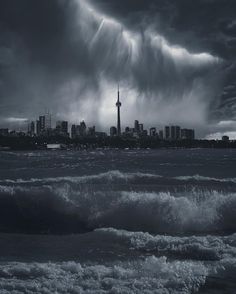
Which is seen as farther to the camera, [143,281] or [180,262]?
[180,262]

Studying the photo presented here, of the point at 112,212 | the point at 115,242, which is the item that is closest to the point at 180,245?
the point at 115,242

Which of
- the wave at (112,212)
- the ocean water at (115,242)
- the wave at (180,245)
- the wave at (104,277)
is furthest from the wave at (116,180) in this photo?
the wave at (104,277)

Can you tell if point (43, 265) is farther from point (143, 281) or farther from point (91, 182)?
point (91, 182)

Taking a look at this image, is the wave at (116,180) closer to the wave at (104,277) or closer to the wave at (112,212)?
the wave at (112,212)

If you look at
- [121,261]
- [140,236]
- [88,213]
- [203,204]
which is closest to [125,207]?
[88,213]

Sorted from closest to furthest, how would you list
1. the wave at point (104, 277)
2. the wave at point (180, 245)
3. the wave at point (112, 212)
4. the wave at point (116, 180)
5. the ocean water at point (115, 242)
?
1. the wave at point (104, 277)
2. the ocean water at point (115, 242)
3. the wave at point (180, 245)
4. the wave at point (112, 212)
5. the wave at point (116, 180)

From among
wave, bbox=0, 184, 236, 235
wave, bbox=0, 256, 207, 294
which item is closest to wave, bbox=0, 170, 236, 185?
wave, bbox=0, 184, 236, 235

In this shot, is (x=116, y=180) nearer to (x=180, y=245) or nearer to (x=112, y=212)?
(x=112, y=212)
